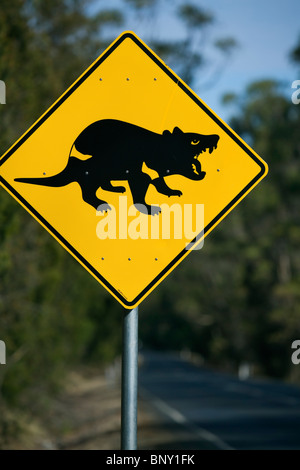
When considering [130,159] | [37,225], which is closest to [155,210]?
[130,159]

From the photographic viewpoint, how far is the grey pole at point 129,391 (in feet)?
9.05

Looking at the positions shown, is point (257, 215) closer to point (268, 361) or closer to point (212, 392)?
point (268, 361)

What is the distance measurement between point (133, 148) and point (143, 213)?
0.27 meters

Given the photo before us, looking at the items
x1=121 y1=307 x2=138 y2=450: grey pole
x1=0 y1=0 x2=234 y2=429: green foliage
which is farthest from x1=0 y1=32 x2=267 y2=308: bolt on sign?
x1=0 y1=0 x2=234 y2=429: green foliage

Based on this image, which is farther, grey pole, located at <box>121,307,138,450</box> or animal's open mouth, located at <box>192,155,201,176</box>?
animal's open mouth, located at <box>192,155,201,176</box>

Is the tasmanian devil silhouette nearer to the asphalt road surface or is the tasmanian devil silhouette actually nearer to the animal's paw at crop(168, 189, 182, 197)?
the animal's paw at crop(168, 189, 182, 197)

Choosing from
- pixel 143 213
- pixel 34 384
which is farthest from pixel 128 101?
pixel 34 384

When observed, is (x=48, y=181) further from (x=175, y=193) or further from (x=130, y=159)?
(x=175, y=193)

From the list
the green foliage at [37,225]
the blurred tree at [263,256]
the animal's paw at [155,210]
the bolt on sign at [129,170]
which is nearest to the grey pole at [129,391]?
the bolt on sign at [129,170]

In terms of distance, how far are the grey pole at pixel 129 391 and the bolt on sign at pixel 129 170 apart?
0.72ft

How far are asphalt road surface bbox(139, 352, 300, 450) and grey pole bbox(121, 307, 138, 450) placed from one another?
973 cm

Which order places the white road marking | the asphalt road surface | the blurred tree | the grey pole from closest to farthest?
the grey pole < the white road marking < the asphalt road surface < the blurred tree

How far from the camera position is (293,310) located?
126 ft

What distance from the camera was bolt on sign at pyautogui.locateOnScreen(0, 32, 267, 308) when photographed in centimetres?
308
